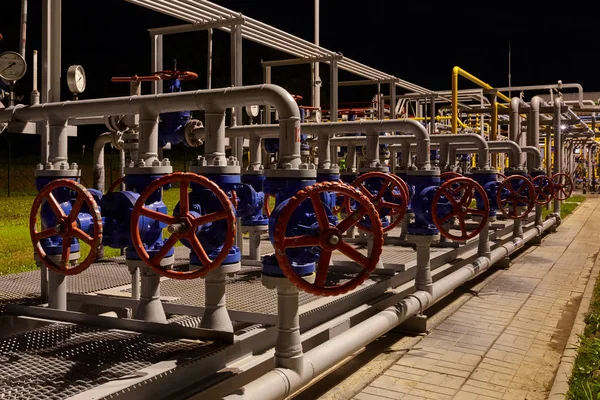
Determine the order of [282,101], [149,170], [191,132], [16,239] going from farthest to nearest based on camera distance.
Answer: [16,239], [191,132], [149,170], [282,101]

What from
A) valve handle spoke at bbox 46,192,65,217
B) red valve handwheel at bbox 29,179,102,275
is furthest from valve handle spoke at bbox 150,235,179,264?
valve handle spoke at bbox 46,192,65,217

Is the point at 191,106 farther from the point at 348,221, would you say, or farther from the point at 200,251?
the point at 348,221

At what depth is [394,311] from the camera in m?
4.13

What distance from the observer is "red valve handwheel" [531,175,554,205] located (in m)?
8.45

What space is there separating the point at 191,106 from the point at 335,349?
1456 mm

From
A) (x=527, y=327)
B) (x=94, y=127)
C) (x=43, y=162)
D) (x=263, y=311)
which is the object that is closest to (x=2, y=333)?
(x=43, y=162)

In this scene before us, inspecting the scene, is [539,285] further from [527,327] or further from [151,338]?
[151,338]

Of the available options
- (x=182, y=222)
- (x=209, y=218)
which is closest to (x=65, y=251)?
(x=182, y=222)

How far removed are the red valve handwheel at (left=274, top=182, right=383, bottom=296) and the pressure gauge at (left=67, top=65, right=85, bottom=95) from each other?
1965 millimetres

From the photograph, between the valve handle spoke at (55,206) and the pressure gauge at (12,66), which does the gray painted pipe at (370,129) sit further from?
the valve handle spoke at (55,206)

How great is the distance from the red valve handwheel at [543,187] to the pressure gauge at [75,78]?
651 centimetres

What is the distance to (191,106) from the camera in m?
3.01

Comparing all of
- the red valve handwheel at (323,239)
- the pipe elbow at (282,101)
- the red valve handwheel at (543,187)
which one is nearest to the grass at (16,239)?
the pipe elbow at (282,101)

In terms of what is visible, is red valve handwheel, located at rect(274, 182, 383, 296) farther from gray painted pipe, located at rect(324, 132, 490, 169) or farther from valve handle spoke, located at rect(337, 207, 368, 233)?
gray painted pipe, located at rect(324, 132, 490, 169)
